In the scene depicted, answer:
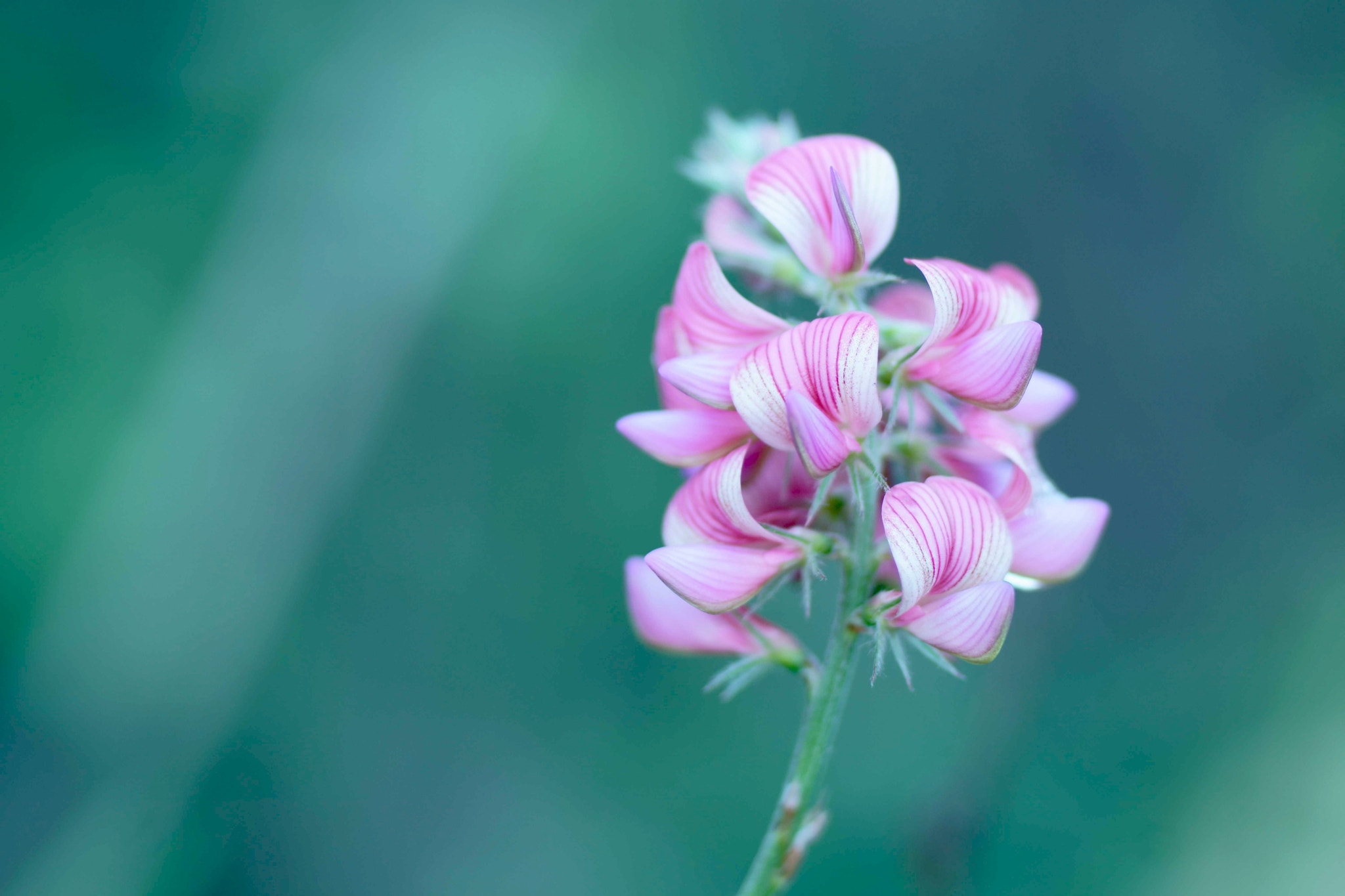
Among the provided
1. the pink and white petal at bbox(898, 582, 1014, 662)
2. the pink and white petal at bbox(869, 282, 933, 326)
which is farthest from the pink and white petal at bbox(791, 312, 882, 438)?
the pink and white petal at bbox(869, 282, 933, 326)

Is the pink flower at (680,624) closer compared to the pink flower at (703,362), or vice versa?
the pink flower at (703,362)

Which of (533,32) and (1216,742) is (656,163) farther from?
(1216,742)

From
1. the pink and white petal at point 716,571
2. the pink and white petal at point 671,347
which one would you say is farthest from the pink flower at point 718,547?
the pink and white petal at point 671,347

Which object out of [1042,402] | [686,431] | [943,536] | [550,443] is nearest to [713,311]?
[686,431]

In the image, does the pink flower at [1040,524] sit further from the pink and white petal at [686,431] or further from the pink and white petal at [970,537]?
the pink and white petal at [686,431]

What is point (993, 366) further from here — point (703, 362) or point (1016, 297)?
point (703, 362)


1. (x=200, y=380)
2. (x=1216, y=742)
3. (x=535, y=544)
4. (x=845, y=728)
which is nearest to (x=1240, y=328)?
(x=1216, y=742)
